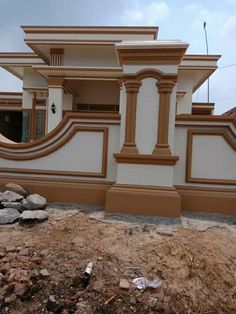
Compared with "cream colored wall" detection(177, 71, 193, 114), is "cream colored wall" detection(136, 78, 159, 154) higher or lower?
lower

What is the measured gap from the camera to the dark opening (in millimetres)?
16109

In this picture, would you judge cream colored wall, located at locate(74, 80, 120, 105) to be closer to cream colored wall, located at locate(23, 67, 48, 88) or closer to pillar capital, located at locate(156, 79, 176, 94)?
cream colored wall, located at locate(23, 67, 48, 88)

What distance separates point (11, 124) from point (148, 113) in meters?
13.6

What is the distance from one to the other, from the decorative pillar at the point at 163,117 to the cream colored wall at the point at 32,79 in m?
8.59

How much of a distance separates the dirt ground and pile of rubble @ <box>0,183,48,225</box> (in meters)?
0.12

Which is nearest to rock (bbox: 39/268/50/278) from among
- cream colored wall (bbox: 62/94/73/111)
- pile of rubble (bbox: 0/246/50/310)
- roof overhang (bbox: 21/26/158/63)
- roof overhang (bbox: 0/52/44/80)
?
pile of rubble (bbox: 0/246/50/310)

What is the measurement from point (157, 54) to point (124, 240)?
2751mm

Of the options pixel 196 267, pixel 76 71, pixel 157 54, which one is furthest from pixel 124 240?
pixel 76 71

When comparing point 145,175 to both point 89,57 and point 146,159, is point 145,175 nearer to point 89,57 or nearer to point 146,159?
point 146,159

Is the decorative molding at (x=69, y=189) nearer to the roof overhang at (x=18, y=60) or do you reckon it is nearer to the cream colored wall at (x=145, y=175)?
the cream colored wall at (x=145, y=175)

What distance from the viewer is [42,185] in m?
5.48

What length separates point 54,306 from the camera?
122 inches

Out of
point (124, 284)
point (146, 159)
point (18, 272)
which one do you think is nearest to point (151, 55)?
point (146, 159)

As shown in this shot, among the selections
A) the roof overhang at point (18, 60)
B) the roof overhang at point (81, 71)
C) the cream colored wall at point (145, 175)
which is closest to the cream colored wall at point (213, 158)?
the cream colored wall at point (145, 175)
